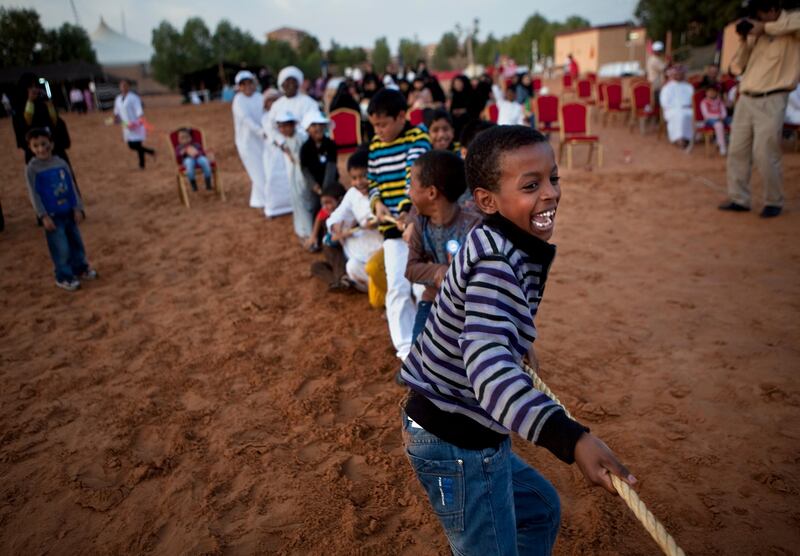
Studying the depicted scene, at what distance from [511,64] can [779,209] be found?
16163mm

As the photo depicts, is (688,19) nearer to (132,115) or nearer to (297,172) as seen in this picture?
(132,115)

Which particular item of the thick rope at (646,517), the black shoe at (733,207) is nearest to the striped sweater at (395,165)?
the thick rope at (646,517)

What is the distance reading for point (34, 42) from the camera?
1613 inches

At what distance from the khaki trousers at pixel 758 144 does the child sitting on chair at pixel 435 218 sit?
5.01 m

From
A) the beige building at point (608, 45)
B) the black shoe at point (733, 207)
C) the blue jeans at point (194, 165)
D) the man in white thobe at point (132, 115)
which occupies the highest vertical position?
the beige building at point (608, 45)

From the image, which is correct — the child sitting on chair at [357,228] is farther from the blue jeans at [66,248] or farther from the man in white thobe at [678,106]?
the man in white thobe at [678,106]

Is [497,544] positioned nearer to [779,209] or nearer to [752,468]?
[752,468]

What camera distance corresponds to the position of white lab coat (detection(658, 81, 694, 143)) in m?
11.4

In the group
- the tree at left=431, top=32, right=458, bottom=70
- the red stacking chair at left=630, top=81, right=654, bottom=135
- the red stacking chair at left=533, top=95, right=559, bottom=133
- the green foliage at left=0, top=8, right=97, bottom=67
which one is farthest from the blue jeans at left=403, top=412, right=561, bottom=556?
the tree at left=431, top=32, right=458, bottom=70

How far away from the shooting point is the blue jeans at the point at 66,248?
5551 millimetres

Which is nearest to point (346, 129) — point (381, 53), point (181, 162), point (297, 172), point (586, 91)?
point (297, 172)

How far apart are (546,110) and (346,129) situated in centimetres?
535

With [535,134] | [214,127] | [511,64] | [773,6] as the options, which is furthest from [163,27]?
[535,134]

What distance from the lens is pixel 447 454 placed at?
1.55 meters
